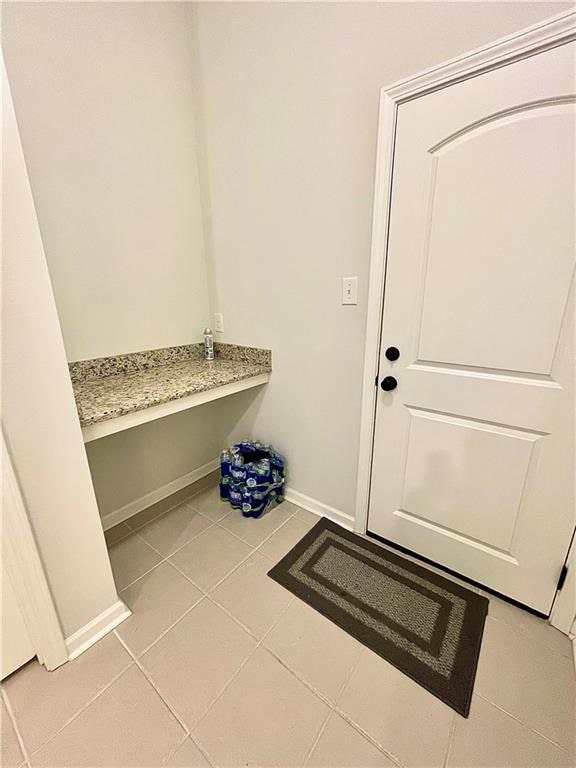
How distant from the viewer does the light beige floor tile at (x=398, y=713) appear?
90 cm

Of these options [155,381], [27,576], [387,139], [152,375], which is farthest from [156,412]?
[387,139]

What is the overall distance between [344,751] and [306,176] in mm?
2083

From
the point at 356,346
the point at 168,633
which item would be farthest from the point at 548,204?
the point at 168,633

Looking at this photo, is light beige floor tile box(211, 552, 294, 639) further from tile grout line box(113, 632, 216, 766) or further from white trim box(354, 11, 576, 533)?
white trim box(354, 11, 576, 533)

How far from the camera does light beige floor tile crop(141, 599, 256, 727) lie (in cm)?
102

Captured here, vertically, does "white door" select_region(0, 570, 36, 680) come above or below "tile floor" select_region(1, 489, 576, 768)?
above

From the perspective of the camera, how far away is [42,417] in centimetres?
94

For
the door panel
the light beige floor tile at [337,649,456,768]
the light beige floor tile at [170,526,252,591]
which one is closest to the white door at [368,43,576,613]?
the door panel

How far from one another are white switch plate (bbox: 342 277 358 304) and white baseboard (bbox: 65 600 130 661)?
5.27 ft

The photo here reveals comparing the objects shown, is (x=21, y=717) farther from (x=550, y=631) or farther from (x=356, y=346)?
(x=550, y=631)

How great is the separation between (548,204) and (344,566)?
1605 mm

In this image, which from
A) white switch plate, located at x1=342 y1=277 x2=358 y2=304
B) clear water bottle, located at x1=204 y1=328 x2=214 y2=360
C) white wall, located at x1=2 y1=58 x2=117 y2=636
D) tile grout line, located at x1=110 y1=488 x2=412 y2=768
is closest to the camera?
white wall, located at x1=2 y1=58 x2=117 y2=636

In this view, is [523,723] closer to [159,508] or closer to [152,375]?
[159,508]

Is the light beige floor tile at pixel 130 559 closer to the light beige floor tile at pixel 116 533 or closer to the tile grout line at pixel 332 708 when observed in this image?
the light beige floor tile at pixel 116 533
